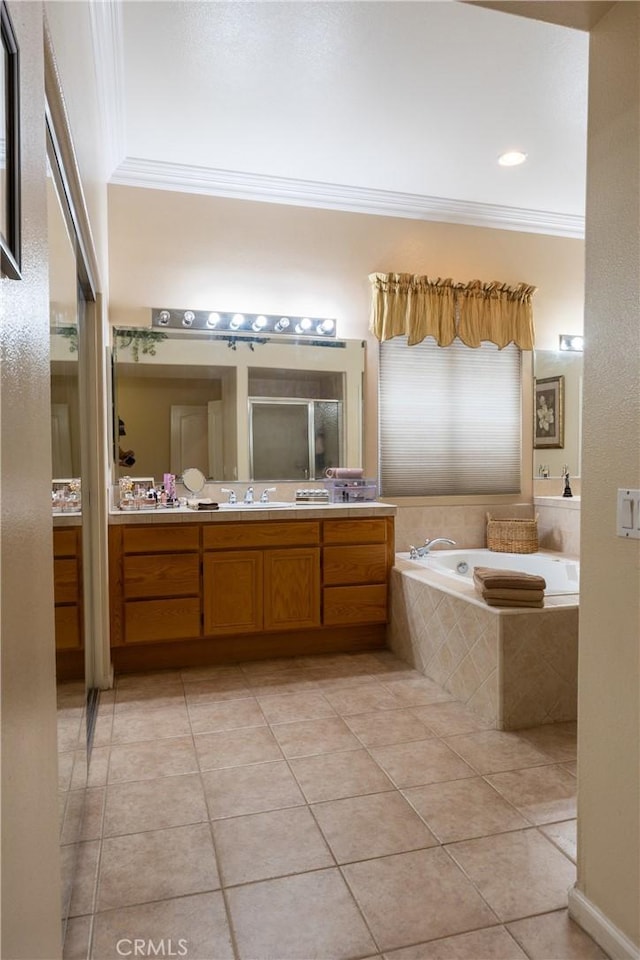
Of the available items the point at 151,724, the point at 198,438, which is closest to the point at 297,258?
the point at 198,438

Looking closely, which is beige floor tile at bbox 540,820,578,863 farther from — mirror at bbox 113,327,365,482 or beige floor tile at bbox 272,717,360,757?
mirror at bbox 113,327,365,482

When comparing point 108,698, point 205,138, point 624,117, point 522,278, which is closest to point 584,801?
point 624,117

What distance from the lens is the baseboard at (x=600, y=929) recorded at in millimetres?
1450

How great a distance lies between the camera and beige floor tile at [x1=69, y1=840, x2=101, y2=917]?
65.7 inches

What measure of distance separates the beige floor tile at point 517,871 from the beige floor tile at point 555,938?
32 millimetres

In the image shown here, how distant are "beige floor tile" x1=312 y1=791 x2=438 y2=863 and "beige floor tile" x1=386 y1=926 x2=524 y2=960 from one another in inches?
13.7

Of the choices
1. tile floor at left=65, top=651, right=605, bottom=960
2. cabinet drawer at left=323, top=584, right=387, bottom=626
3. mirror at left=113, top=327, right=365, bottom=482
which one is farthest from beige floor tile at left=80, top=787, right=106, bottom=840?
mirror at left=113, top=327, right=365, bottom=482

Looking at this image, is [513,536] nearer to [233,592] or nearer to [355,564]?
[355,564]

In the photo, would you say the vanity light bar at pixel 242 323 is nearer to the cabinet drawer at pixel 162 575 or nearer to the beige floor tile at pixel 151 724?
the cabinet drawer at pixel 162 575

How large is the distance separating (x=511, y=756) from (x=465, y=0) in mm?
2457

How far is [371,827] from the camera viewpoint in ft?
6.61

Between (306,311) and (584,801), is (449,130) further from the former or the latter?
(584,801)

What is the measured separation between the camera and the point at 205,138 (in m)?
3.55

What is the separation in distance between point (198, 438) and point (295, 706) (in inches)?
71.2
